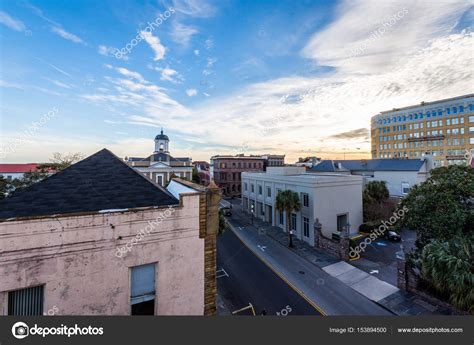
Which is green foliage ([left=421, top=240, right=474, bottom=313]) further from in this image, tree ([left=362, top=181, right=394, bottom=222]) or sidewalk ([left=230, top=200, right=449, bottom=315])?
tree ([left=362, top=181, right=394, bottom=222])

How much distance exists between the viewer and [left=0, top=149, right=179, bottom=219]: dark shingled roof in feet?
22.2

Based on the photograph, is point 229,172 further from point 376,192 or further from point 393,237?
point 393,237

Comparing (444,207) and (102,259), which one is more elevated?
(444,207)

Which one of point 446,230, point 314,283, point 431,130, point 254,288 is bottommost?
point 254,288

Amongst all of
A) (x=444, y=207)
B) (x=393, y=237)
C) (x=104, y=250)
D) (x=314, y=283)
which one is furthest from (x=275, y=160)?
(x=104, y=250)

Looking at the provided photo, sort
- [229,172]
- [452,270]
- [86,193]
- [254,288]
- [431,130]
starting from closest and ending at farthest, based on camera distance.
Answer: [86,193] → [452,270] → [254,288] → [229,172] → [431,130]

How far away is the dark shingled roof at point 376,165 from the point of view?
34.1m

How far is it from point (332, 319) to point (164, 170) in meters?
46.3

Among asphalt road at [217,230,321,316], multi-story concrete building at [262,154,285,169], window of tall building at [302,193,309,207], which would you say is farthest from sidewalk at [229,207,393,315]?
multi-story concrete building at [262,154,285,169]

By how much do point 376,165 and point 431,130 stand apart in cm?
3849

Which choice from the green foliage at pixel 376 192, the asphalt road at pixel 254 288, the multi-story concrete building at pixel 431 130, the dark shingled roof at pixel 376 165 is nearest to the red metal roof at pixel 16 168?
the asphalt road at pixel 254 288

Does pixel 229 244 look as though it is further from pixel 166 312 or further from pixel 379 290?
pixel 166 312

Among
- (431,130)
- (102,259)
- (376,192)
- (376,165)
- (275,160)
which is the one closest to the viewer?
(102,259)

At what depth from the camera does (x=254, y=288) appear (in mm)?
14617
